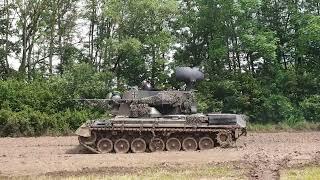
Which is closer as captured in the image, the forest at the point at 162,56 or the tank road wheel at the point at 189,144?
the tank road wheel at the point at 189,144

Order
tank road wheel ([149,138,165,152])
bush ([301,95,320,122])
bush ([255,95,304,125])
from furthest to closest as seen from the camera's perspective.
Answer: bush ([255,95,304,125]) < bush ([301,95,320,122]) < tank road wheel ([149,138,165,152])

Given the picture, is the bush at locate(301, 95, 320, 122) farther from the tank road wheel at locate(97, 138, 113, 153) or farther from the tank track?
the tank road wheel at locate(97, 138, 113, 153)

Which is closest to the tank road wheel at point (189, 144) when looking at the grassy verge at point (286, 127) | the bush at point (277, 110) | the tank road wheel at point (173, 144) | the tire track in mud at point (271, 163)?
the tank road wheel at point (173, 144)

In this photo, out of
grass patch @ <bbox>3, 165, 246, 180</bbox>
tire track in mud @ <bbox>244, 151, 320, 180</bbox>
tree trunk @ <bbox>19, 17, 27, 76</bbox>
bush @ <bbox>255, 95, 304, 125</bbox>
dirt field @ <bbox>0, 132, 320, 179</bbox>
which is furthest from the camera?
tree trunk @ <bbox>19, 17, 27, 76</bbox>

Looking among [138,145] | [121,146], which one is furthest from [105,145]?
[138,145]

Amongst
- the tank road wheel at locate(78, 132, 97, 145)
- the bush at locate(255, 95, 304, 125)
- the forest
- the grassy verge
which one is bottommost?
the tank road wheel at locate(78, 132, 97, 145)

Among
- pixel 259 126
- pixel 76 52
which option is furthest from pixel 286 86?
pixel 76 52

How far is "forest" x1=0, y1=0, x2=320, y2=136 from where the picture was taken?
3250cm

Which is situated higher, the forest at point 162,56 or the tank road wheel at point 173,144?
the forest at point 162,56

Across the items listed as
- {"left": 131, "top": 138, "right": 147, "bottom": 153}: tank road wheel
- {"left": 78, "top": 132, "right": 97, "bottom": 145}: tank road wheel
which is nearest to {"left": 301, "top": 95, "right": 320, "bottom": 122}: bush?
{"left": 131, "top": 138, "right": 147, "bottom": 153}: tank road wheel

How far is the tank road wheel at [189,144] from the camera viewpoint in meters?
21.8

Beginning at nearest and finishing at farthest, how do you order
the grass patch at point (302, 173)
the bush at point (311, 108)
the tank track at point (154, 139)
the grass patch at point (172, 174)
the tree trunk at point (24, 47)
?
the grass patch at point (302, 173)
the grass patch at point (172, 174)
the tank track at point (154, 139)
the bush at point (311, 108)
the tree trunk at point (24, 47)

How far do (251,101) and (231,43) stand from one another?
459cm

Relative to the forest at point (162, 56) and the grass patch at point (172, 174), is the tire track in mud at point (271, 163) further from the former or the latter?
the forest at point (162, 56)
